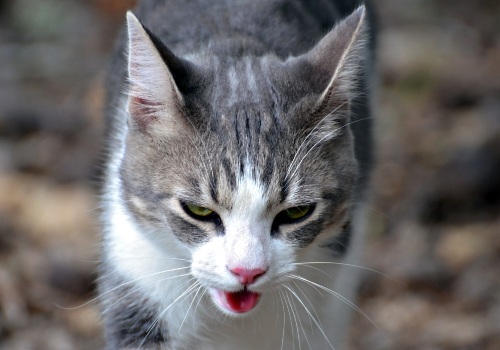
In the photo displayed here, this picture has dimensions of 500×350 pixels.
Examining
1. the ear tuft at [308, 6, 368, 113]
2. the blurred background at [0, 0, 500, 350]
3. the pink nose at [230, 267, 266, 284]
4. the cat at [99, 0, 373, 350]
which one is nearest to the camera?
the pink nose at [230, 267, 266, 284]

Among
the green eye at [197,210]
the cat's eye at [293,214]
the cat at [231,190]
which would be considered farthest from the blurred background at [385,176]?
the cat's eye at [293,214]

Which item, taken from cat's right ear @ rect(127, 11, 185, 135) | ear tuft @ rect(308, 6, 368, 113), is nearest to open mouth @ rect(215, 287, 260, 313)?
cat's right ear @ rect(127, 11, 185, 135)

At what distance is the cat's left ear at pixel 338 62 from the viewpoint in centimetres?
374

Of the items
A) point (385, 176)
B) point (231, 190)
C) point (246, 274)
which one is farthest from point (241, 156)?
point (385, 176)

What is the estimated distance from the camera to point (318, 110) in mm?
3805

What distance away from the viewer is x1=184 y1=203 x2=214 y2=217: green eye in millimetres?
3656

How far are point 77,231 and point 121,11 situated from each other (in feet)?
11.3

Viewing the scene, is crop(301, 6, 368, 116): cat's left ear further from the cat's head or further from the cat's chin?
the cat's chin

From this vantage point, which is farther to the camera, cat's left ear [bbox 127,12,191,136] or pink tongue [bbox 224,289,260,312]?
pink tongue [bbox 224,289,260,312]

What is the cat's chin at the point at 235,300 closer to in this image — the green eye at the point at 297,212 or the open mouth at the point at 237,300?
the open mouth at the point at 237,300

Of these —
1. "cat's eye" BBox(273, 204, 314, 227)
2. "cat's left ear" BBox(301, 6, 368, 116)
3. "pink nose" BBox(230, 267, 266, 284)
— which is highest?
"cat's left ear" BBox(301, 6, 368, 116)

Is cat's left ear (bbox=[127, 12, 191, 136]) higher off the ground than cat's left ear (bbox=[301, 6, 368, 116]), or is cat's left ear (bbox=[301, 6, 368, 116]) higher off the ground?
cat's left ear (bbox=[301, 6, 368, 116])

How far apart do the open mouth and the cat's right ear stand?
66 centimetres

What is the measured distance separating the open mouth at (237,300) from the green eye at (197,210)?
325 mm
